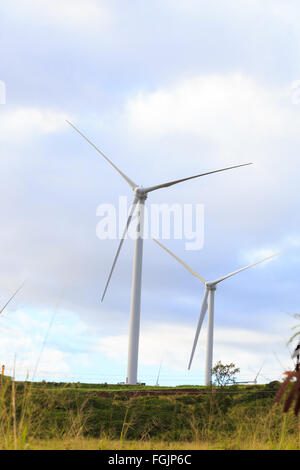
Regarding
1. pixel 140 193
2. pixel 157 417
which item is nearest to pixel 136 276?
pixel 140 193

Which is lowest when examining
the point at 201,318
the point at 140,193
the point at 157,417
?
the point at 157,417

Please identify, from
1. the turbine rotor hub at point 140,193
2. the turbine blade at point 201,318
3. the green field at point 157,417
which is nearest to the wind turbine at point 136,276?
the turbine rotor hub at point 140,193

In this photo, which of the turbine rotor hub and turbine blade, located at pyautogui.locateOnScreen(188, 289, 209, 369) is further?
turbine blade, located at pyautogui.locateOnScreen(188, 289, 209, 369)

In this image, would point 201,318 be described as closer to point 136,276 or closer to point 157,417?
point 136,276

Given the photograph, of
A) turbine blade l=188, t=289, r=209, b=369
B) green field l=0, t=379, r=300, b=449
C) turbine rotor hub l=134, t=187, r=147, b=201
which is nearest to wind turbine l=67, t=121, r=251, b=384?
turbine rotor hub l=134, t=187, r=147, b=201

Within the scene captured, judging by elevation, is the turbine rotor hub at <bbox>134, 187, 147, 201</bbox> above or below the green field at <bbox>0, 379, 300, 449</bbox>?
above

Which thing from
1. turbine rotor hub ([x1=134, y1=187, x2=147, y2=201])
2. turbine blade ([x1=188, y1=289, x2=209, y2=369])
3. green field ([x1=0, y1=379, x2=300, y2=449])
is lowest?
green field ([x1=0, y1=379, x2=300, y2=449])

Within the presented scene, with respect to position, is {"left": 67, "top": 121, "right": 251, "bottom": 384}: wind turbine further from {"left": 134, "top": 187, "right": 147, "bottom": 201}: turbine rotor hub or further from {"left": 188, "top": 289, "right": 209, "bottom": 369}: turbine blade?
{"left": 188, "top": 289, "right": 209, "bottom": 369}: turbine blade

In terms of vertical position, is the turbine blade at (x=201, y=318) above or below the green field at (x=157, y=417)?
above

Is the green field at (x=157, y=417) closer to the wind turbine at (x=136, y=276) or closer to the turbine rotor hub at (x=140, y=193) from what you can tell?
the wind turbine at (x=136, y=276)

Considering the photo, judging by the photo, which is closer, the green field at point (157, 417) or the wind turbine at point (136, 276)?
the green field at point (157, 417)

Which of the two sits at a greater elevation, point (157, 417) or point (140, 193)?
point (140, 193)
